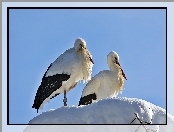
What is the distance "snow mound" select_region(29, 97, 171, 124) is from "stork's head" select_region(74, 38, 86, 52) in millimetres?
633

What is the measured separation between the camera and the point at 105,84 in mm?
5332

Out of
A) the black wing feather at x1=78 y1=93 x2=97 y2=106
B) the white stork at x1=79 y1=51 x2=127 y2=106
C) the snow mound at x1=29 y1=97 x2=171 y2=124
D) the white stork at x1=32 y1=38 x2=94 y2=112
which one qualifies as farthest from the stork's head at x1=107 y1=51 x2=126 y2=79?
the snow mound at x1=29 y1=97 x2=171 y2=124

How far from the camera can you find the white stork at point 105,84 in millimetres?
5203

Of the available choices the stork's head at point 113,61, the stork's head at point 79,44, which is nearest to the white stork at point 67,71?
the stork's head at point 79,44

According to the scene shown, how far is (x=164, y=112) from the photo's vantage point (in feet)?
14.2

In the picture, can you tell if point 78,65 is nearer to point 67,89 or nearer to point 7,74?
point 67,89

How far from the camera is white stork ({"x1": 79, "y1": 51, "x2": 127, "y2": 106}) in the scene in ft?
17.1

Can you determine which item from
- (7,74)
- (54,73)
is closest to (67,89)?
(54,73)

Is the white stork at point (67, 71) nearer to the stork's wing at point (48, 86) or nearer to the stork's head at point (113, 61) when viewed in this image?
the stork's wing at point (48, 86)

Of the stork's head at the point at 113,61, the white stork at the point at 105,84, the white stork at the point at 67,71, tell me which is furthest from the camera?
the white stork at the point at 105,84

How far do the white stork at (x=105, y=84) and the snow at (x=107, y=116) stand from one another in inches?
32.7

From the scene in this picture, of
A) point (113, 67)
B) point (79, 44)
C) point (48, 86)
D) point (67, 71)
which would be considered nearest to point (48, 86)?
point (48, 86)

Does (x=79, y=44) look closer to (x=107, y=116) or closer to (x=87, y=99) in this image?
(x=87, y=99)

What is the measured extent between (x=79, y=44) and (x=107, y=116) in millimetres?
823
